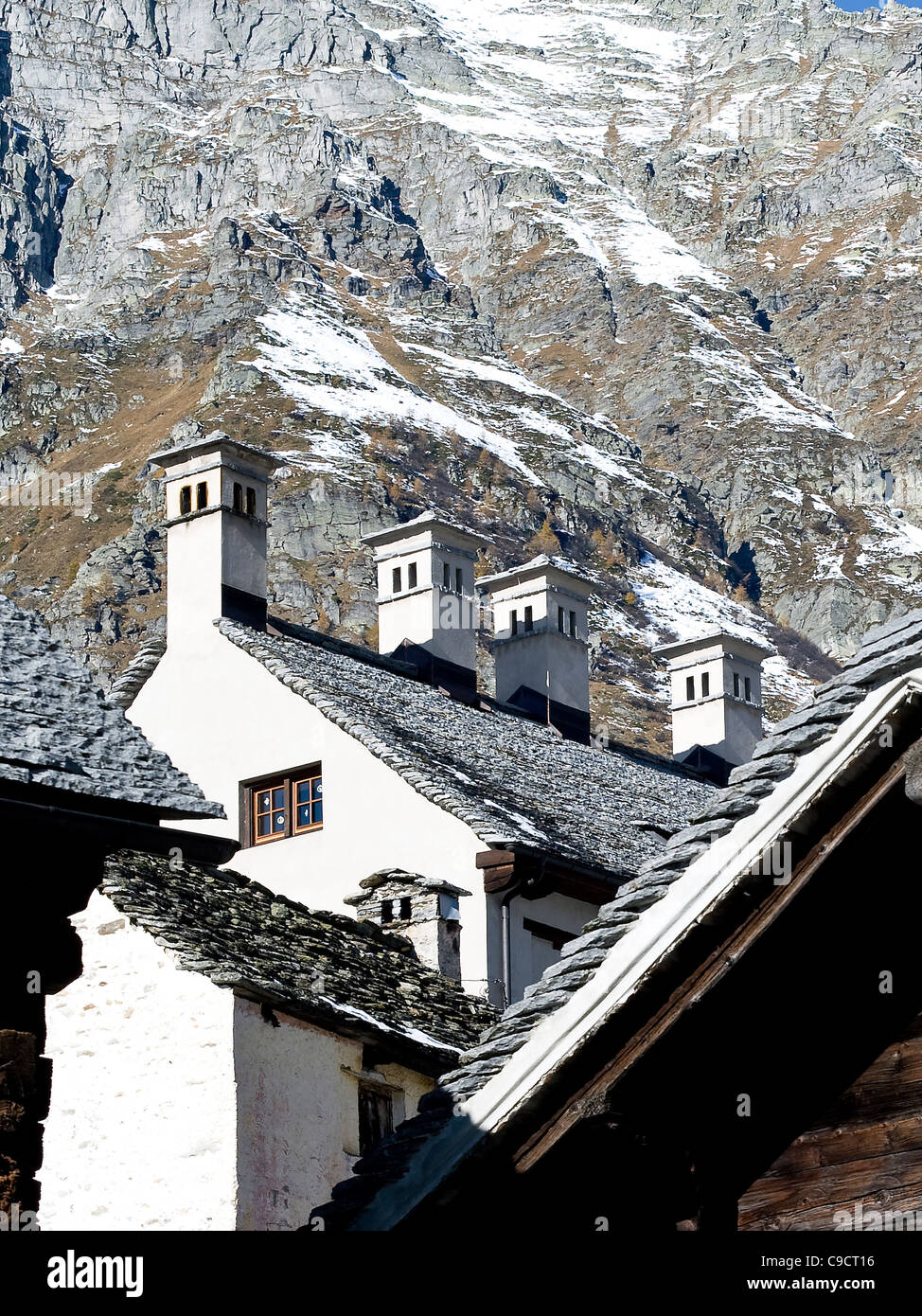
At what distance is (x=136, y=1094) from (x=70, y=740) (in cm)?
744

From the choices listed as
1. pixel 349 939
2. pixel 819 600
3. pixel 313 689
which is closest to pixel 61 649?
pixel 349 939

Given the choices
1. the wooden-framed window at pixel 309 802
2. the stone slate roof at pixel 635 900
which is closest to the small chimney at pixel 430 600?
the wooden-framed window at pixel 309 802

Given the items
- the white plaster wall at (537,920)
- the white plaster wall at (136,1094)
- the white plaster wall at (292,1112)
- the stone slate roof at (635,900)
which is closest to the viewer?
the stone slate roof at (635,900)

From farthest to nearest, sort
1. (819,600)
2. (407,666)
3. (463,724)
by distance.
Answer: (819,600) < (407,666) < (463,724)

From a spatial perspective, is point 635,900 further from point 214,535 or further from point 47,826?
point 214,535

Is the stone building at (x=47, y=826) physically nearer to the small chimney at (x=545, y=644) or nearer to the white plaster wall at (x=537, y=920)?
the white plaster wall at (x=537, y=920)

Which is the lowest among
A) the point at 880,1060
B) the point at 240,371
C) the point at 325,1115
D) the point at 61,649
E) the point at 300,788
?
the point at 880,1060

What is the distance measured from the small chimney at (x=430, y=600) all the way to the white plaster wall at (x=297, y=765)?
4.49 meters

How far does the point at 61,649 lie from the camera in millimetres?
12656

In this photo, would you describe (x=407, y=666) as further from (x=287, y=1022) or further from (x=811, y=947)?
(x=811, y=947)

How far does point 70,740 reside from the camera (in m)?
11.6

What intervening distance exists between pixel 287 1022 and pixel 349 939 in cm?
288

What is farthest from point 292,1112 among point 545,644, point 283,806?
point 545,644

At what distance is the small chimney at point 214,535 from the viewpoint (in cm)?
2789
